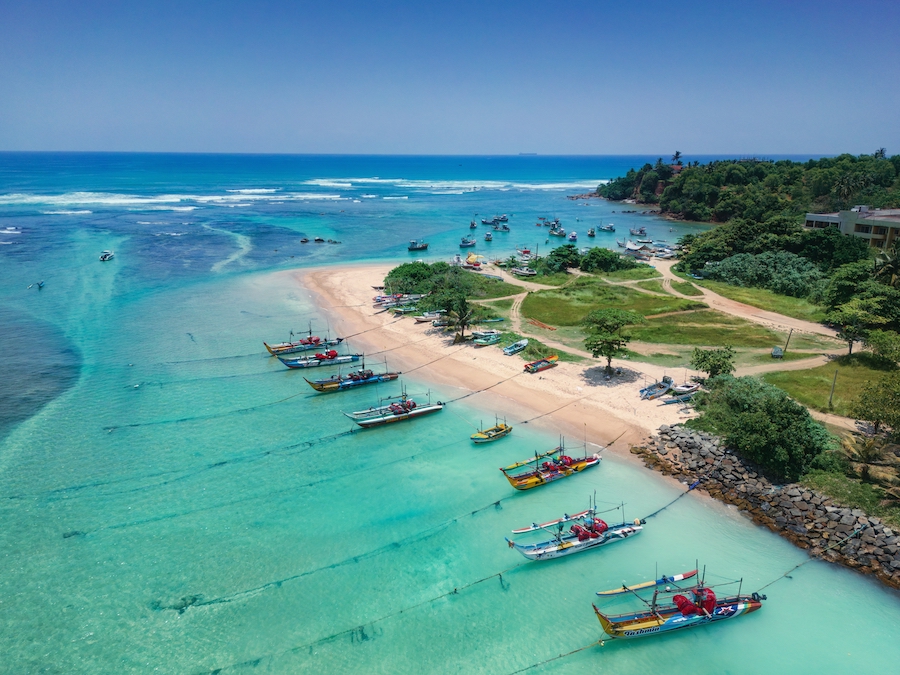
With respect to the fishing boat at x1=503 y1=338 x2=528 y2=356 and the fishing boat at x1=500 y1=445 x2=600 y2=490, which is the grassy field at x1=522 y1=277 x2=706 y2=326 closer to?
the fishing boat at x1=503 y1=338 x2=528 y2=356

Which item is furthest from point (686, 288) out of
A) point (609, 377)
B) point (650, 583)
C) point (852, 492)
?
point (650, 583)

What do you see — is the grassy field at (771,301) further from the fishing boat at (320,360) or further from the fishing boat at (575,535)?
the fishing boat at (320,360)

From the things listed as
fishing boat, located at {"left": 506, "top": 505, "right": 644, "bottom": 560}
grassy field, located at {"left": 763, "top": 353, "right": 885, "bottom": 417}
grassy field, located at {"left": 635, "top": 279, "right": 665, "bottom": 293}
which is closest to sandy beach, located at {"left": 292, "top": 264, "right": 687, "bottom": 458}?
fishing boat, located at {"left": 506, "top": 505, "right": 644, "bottom": 560}

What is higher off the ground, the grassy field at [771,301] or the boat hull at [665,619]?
the grassy field at [771,301]

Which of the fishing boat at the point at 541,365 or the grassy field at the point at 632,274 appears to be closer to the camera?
the fishing boat at the point at 541,365

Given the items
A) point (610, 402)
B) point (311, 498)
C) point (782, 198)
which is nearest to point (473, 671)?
point (311, 498)

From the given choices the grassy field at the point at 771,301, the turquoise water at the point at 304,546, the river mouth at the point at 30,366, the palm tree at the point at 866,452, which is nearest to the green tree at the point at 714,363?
the palm tree at the point at 866,452

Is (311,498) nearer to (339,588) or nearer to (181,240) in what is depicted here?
(339,588)
